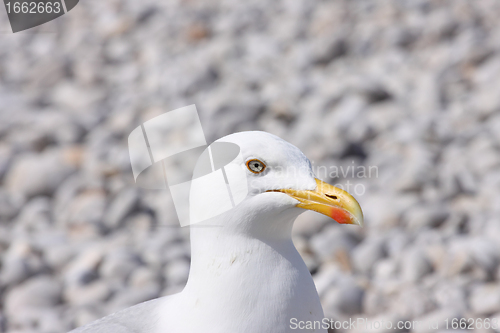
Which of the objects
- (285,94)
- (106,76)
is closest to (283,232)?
(285,94)

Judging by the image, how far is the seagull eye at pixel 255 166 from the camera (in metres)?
2.25

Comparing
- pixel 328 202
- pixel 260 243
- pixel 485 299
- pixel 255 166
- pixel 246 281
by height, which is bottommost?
pixel 485 299

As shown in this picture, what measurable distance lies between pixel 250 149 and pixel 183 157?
2.72 meters

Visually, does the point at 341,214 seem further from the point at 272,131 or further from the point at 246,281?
the point at 272,131

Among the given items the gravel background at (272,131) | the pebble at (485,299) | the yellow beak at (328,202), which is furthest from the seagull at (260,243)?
the pebble at (485,299)

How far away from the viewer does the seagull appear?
2227mm

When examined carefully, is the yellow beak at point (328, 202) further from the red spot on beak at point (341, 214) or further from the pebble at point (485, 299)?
the pebble at point (485, 299)

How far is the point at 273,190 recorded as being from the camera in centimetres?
225

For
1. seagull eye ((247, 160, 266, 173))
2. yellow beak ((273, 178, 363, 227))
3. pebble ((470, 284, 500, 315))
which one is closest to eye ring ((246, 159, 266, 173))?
seagull eye ((247, 160, 266, 173))

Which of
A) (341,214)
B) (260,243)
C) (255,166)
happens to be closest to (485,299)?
(341,214)

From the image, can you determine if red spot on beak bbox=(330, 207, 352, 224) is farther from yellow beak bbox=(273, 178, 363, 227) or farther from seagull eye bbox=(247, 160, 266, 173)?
seagull eye bbox=(247, 160, 266, 173)

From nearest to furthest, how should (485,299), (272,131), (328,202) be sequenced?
1. (328,202)
2. (485,299)
3. (272,131)

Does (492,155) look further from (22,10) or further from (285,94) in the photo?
(22,10)

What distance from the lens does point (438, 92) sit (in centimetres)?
608
